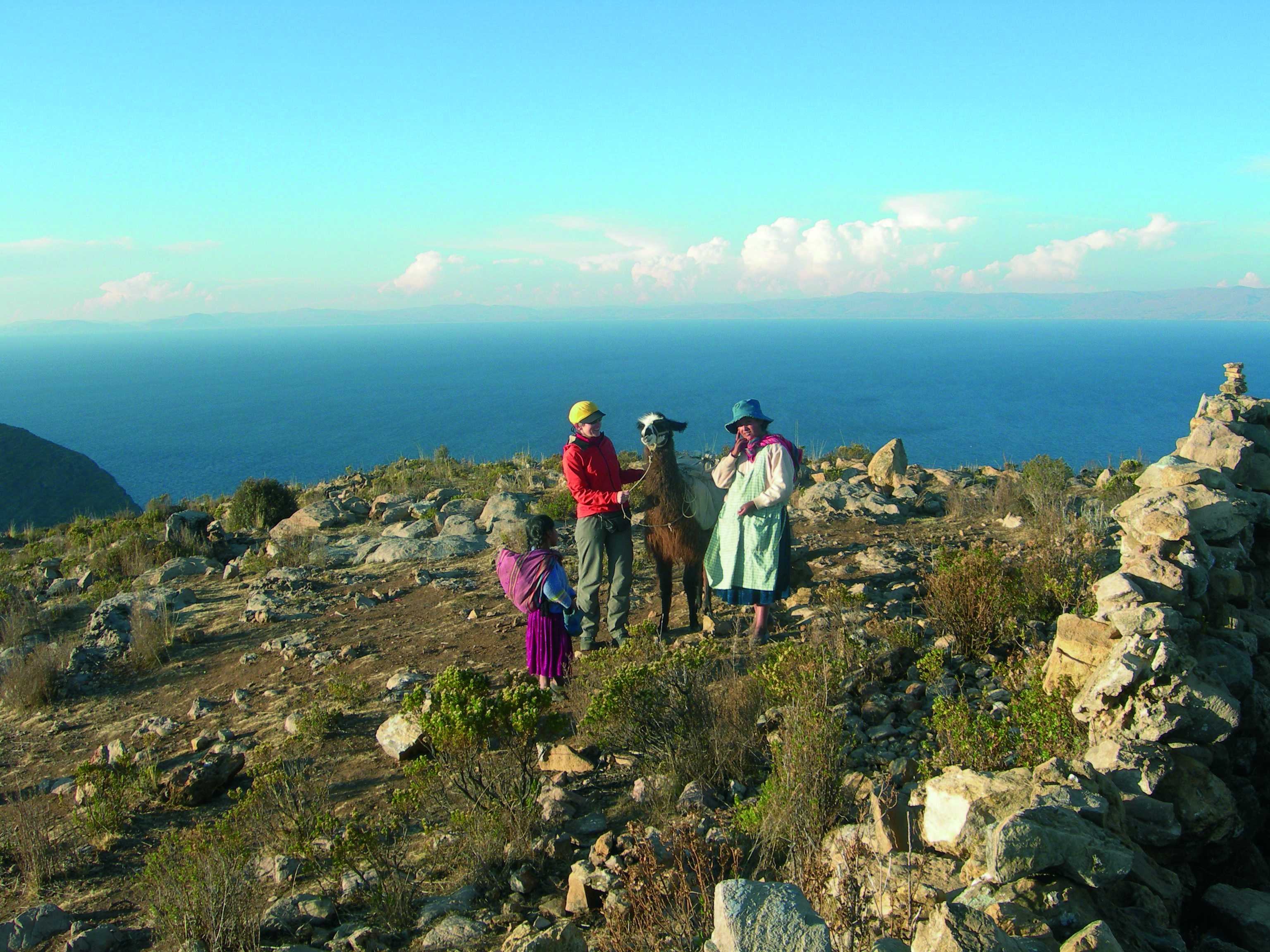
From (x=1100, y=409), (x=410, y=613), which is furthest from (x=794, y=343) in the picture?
(x=410, y=613)

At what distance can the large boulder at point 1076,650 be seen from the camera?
12.2 ft

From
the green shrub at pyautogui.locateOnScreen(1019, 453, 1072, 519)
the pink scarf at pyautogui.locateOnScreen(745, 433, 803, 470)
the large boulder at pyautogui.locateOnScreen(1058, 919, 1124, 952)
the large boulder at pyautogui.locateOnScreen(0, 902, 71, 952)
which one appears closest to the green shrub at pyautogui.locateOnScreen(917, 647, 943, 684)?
the pink scarf at pyautogui.locateOnScreen(745, 433, 803, 470)

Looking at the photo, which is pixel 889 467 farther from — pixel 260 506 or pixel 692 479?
pixel 260 506

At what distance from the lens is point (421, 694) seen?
3.93 meters

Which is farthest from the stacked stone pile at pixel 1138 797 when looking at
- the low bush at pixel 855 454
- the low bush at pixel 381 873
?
the low bush at pixel 855 454

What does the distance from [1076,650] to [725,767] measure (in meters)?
1.93

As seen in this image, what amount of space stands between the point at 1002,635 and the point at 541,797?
3251 mm

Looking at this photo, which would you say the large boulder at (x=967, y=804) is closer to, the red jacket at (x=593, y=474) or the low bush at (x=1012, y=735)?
the low bush at (x=1012, y=735)

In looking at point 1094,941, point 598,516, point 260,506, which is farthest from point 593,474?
point 260,506

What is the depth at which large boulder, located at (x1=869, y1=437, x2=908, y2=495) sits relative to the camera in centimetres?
1144

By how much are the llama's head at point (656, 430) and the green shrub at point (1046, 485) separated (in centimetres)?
438

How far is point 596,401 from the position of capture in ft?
294

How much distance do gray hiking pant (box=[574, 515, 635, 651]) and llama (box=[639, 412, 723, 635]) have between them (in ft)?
1.13

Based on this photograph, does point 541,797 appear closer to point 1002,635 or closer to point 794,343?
point 1002,635
